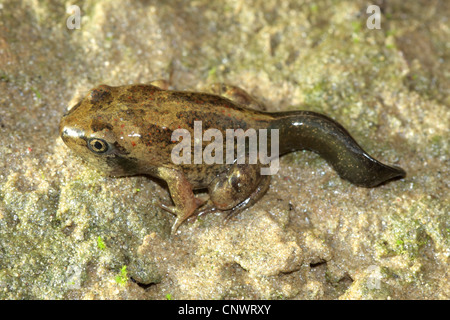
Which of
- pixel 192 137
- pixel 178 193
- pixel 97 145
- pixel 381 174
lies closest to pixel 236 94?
pixel 192 137

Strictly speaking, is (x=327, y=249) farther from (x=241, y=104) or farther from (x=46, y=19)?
(x=46, y=19)

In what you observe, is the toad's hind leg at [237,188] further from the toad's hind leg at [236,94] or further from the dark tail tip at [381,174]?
the dark tail tip at [381,174]

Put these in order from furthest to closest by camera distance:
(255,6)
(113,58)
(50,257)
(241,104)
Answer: (255,6) < (113,58) < (241,104) < (50,257)

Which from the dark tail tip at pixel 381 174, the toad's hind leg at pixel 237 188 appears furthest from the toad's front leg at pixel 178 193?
the dark tail tip at pixel 381 174

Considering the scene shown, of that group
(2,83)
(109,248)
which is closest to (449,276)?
(109,248)

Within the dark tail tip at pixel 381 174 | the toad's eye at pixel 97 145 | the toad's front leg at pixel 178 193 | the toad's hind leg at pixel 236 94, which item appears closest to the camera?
the toad's eye at pixel 97 145

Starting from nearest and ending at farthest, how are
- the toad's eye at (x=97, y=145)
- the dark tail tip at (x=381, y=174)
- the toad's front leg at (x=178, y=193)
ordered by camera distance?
the toad's eye at (x=97, y=145) < the toad's front leg at (x=178, y=193) < the dark tail tip at (x=381, y=174)
